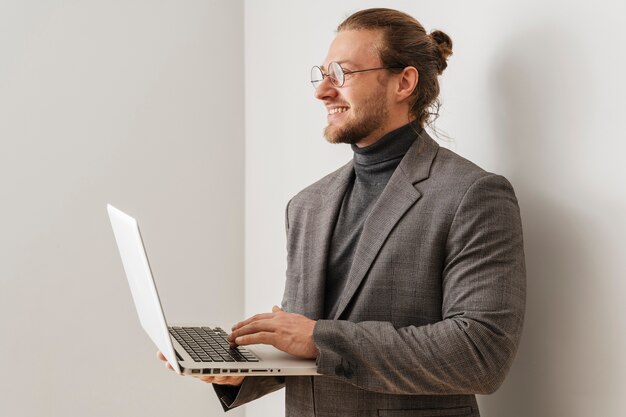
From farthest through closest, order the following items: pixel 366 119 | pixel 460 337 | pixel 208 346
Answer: pixel 366 119 < pixel 208 346 < pixel 460 337

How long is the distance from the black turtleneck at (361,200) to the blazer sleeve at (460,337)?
28 cm

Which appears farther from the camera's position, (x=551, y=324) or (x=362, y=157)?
(x=362, y=157)

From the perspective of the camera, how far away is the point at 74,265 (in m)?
3.08

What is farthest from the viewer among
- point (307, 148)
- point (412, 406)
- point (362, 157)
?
point (307, 148)

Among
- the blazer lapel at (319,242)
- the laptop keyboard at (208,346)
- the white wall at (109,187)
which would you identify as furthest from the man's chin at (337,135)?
the white wall at (109,187)

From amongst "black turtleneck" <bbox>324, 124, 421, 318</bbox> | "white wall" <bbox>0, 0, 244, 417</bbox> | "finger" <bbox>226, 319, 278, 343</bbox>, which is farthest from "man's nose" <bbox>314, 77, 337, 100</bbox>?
"white wall" <bbox>0, 0, 244, 417</bbox>

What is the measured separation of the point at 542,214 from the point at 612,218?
22 cm

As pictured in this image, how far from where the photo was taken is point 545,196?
1771mm

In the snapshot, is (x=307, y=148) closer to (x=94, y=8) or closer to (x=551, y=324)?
(x=94, y=8)

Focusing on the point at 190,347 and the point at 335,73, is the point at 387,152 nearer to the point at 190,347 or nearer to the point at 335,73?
the point at 335,73

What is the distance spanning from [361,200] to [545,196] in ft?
1.36

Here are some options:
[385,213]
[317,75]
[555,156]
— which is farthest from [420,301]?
[317,75]

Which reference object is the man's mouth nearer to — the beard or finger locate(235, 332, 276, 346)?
the beard

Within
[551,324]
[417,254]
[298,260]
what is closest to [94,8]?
[298,260]
